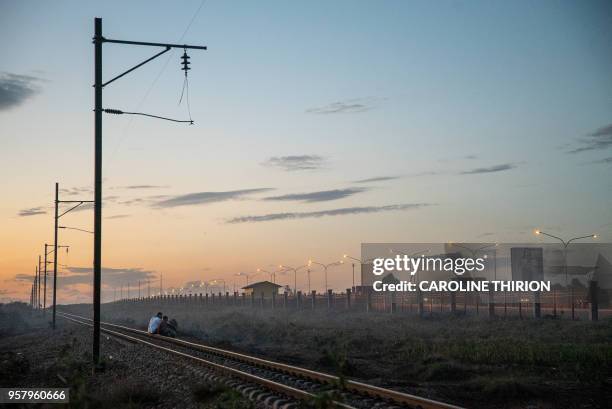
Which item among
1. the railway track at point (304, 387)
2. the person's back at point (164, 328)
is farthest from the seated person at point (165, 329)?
the railway track at point (304, 387)

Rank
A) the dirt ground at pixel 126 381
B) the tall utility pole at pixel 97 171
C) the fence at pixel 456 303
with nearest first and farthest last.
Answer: the dirt ground at pixel 126 381, the tall utility pole at pixel 97 171, the fence at pixel 456 303

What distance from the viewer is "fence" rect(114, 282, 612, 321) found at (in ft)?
154

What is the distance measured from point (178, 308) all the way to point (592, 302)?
73.1 m

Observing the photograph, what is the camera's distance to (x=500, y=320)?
134 ft

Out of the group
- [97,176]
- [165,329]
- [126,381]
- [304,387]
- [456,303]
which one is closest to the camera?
[304,387]

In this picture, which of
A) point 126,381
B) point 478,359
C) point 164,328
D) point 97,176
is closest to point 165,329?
point 164,328

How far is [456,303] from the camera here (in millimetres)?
53594

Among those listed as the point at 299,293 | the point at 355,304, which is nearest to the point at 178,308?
the point at 299,293

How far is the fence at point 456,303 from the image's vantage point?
154ft

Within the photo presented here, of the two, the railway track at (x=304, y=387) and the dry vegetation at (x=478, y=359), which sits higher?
the railway track at (x=304, y=387)

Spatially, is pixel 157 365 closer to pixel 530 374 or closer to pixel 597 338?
pixel 530 374

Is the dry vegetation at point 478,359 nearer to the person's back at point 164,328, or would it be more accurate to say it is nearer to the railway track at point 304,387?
the railway track at point 304,387

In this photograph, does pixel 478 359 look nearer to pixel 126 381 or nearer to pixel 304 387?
pixel 304 387

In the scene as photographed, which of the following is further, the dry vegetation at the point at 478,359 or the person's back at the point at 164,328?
the person's back at the point at 164,328
